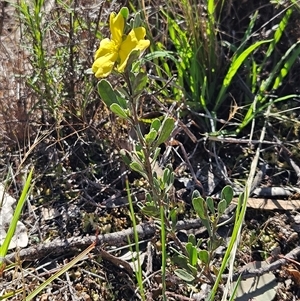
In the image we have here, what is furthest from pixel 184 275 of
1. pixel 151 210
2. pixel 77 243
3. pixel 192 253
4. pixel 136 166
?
pixel 77 243

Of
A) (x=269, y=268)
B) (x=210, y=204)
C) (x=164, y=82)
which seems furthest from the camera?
(x=164, y=82)

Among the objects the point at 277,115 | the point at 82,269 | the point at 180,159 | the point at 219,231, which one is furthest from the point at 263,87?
the point at 82,269

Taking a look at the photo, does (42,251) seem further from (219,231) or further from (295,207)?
(295,207)

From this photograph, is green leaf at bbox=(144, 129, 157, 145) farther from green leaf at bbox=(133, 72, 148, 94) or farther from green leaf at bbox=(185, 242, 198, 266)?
green leaf at bbox=(185, 242, 198, 266)

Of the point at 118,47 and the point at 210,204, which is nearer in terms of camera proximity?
the point at 118,47

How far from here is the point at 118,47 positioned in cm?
104

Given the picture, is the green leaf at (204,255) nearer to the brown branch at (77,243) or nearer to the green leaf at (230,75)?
the brown branch at (77,243)

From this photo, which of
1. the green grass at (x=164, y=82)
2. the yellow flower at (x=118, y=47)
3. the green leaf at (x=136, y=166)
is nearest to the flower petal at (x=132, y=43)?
the yellow flower at (x=118, y=47)

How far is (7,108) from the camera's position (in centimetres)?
184

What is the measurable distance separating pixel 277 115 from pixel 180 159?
406 mm

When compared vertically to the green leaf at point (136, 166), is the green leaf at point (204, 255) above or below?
below

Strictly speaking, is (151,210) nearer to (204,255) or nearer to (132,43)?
(204,255)

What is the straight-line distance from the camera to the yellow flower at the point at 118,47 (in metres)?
1.02

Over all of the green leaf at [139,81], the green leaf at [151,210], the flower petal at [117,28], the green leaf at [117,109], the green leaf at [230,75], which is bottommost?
the green leaf at [151,210]
